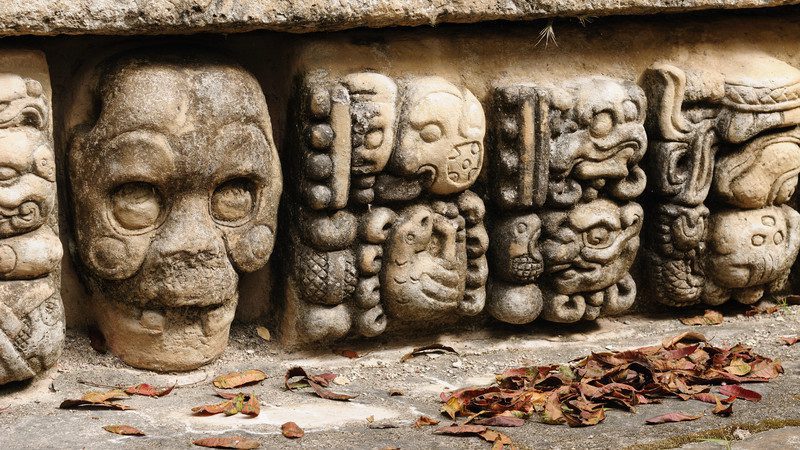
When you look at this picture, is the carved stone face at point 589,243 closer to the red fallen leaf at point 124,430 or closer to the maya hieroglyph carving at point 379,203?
the maya hieroglyph carving at point 379,203

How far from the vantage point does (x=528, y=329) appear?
450 cm

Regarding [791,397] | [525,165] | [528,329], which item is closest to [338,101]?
[525,165]

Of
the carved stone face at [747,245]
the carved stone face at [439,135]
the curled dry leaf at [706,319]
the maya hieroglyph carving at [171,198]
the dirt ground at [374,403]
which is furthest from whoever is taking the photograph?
the curled dry leaf at [706,319]

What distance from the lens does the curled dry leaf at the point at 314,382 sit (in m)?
3.88

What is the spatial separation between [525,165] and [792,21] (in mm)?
1203

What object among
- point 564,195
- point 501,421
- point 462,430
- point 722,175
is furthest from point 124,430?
point 722,175

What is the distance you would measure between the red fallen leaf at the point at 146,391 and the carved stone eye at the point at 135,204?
46 centimetres

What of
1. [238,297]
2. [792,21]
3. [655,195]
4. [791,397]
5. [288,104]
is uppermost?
[792,21]

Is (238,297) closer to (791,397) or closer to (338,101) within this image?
(338,101)

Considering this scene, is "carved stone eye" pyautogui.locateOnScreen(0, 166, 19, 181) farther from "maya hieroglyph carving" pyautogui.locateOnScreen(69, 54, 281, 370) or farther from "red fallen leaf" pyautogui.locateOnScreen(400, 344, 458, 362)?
"red fallen leaf" pyautogui.locateOnScreen(400, 344, 458, 362)

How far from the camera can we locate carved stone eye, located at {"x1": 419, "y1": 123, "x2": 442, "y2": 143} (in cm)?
400

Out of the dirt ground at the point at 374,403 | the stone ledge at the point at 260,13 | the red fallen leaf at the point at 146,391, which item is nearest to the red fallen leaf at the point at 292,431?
the dirt ground at the point at 374,403

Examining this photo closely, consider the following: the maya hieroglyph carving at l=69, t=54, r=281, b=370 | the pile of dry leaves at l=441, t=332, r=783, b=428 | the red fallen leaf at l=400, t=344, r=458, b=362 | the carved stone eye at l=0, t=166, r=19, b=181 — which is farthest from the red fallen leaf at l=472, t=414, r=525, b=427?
the carved stone eye at l=0, t=166, r=19, b=181

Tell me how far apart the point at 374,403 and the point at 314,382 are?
7.9 inches
